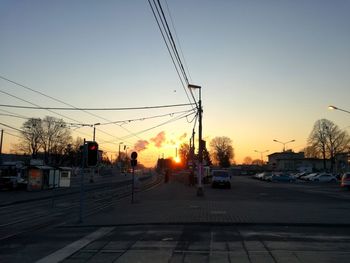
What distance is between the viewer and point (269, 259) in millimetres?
9812

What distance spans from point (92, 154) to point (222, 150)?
155 meters

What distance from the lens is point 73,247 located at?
11609mm

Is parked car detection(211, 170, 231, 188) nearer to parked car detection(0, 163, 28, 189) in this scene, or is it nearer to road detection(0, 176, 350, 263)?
parked car detection(0, 163, 28, 189)

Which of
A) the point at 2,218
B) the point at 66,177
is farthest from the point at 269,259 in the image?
the point at 66,177

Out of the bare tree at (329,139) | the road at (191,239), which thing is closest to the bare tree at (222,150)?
the bare tree at (329,139)

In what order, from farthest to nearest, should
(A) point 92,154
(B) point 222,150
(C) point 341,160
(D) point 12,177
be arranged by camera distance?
(B) point 222,150, (C) point 341,160, (D) point 12,177, (A) point 92,154

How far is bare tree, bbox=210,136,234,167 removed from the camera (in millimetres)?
169750

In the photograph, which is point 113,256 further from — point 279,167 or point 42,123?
point 279,167

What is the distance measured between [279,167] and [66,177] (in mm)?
139539

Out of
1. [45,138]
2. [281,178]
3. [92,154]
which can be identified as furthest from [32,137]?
[92,154]

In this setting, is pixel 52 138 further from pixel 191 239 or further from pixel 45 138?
pixel 191 239

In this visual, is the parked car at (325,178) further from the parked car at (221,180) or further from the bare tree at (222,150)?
the bare tree at (222,150)

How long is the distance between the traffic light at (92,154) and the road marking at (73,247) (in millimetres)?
3556

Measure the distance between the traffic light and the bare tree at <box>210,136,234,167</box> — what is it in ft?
499
